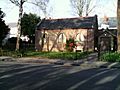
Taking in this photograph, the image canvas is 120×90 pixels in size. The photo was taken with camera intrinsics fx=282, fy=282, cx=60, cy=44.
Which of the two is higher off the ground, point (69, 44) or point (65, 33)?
point (65, 33)

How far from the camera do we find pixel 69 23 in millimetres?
46562

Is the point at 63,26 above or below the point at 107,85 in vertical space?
above

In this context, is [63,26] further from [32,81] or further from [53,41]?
[32,81]

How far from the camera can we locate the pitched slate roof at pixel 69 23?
44.1m

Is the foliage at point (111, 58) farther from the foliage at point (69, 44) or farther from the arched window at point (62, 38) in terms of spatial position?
the arched window at point (62, 38)

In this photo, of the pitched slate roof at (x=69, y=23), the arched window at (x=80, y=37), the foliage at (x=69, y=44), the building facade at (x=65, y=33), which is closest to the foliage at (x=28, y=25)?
the pitched slate roof at (x=69, y=23)

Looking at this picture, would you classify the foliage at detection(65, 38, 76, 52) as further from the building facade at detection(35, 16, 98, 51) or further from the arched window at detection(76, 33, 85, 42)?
the arched window at detection(76, 33, 85, 42)

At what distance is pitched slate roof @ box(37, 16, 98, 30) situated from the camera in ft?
145

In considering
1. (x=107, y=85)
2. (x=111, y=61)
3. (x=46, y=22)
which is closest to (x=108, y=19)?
(x=46, y=22)

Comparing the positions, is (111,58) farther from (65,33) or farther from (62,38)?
(62,38)

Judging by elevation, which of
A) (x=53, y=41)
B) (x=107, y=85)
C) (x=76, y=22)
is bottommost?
(x=107, y=85)

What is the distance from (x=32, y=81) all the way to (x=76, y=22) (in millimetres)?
33887

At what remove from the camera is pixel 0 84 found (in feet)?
39.2

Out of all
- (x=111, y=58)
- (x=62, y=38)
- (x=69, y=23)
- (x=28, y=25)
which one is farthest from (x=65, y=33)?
(x=28, y=25)
